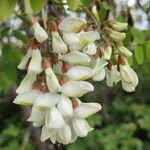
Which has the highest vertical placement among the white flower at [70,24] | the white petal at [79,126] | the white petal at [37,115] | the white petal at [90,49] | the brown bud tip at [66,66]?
the white flower at [70,24]

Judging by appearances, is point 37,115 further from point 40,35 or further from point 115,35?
point 115,35

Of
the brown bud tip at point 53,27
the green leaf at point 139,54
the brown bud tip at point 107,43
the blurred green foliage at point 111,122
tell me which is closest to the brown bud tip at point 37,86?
the brown bud tip at point 53,27

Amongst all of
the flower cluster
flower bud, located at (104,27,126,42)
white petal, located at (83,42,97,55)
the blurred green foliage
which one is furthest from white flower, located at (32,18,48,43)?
the blurred green foliage

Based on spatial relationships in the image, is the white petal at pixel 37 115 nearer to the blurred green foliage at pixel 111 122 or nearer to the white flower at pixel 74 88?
the white flower at pixel 74 88

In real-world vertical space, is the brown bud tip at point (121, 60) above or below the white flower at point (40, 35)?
below

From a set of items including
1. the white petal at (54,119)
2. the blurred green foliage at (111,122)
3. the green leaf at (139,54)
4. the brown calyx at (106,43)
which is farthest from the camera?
the blurred green foliage at (111,122)

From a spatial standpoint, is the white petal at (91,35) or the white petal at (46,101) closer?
the white petal at (46,101)

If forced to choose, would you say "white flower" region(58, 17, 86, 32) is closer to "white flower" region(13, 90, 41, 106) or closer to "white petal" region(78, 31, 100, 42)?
"white petal" region(78, 31, 100, 42)

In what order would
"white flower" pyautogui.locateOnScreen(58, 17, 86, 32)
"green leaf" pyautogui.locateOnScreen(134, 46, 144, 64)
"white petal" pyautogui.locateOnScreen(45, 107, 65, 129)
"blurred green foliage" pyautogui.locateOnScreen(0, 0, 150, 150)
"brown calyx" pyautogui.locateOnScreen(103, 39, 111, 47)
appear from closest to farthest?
1. "white petal" pyautogui.locateOnScreen(45, 107, 65, 129)
2. "white flower" pyautogui.locateOnScreen(58, 17, 86, 32)
3. "brown calyx" pyautogui.locateOnScreen(103, 39, 111, 47)
4. "green leaf" pyautogui.locateOnScreen(134, 46, 144, 64)
5. "blurred green foliage" pyautogui.locateOnScreen(0, 0, 150, 150)
